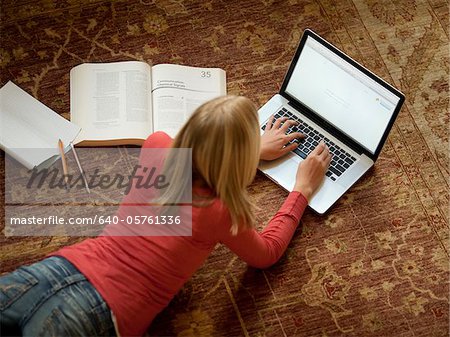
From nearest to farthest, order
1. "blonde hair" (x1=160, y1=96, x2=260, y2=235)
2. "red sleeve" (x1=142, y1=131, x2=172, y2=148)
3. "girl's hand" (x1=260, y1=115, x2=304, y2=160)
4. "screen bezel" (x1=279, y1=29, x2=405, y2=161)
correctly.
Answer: "blonde hair" (x1=160, y1=96, x2=260, y2=235), "red sleeve" (x1=142, y1=131, x2=172, y2=148), "screen bezel" (x1=279, y1=29, x2=405, y2=161), "girl's hand" (x1=260, y1=115, x2=304, y2=160)

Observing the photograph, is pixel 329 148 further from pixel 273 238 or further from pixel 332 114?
pixel 273 238

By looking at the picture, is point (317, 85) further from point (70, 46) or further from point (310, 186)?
point (70, 46)

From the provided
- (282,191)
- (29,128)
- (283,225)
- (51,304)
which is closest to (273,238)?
(283,225)

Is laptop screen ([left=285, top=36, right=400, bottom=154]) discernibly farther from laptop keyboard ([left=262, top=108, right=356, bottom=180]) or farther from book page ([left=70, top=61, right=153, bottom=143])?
book page ([left=70, top=61, right=153, bottom=143])

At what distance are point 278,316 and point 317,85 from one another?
0.61 metres

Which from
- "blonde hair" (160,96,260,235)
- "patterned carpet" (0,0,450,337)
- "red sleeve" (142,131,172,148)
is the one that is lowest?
"patterned carpet" (0,0,450,337)

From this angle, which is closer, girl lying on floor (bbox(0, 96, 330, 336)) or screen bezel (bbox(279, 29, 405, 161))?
girl lying on floor (bbox(0, 96, 330, 336))

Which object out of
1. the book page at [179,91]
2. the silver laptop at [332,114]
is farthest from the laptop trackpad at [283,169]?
the book page at [179,91]

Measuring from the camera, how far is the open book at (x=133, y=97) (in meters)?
1.81

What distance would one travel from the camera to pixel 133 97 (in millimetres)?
1851

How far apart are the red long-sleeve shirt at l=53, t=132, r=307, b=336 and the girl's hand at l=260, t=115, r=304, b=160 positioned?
341 mm

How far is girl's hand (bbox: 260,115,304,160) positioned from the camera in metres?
1.75

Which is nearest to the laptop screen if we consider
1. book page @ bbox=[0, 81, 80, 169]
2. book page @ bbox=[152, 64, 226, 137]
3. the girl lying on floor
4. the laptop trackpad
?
the laptop trackpad

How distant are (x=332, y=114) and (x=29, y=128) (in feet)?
2.72
